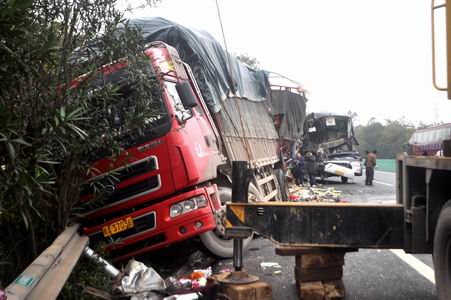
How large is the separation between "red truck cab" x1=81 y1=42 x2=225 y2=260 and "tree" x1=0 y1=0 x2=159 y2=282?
361 mm

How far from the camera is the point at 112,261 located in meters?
5.77

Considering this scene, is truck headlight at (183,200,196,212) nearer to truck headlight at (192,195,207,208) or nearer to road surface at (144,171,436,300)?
truck headlight at (192,195,207,208)

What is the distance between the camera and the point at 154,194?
557cm

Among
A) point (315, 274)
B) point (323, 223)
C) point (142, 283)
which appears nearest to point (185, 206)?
point (142, 283)

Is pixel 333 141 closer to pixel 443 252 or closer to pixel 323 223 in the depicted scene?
pixel 323 223

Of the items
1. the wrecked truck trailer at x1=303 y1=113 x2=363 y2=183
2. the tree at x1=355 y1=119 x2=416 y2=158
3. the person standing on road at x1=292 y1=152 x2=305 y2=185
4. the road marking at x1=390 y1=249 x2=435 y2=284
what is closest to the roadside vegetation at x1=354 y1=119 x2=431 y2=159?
the tree at x1=355 y1=119 x2=416 y2=158

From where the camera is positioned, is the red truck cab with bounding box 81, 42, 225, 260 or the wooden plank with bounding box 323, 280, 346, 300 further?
the red truck cab with bounding box 81, 42, 225, 260

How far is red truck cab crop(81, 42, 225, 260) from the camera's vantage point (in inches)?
217

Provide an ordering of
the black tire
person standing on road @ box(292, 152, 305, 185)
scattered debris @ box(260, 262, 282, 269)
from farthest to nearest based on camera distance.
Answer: person standing on road @ box(292, 152, 305, 185) < scattered debris @ box(260, 262, 282, 269) < the black tire

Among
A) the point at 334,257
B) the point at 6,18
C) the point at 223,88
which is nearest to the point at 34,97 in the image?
the point at 6,18

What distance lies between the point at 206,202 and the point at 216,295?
1329 mm

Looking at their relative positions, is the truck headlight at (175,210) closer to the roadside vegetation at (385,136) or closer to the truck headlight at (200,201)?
the truck headlight at (200,201)

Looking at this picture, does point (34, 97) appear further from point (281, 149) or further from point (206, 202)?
point (281, 149)

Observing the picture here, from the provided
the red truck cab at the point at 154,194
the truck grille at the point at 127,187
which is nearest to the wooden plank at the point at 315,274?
Answer: the red truck cab at the point at 154,194
